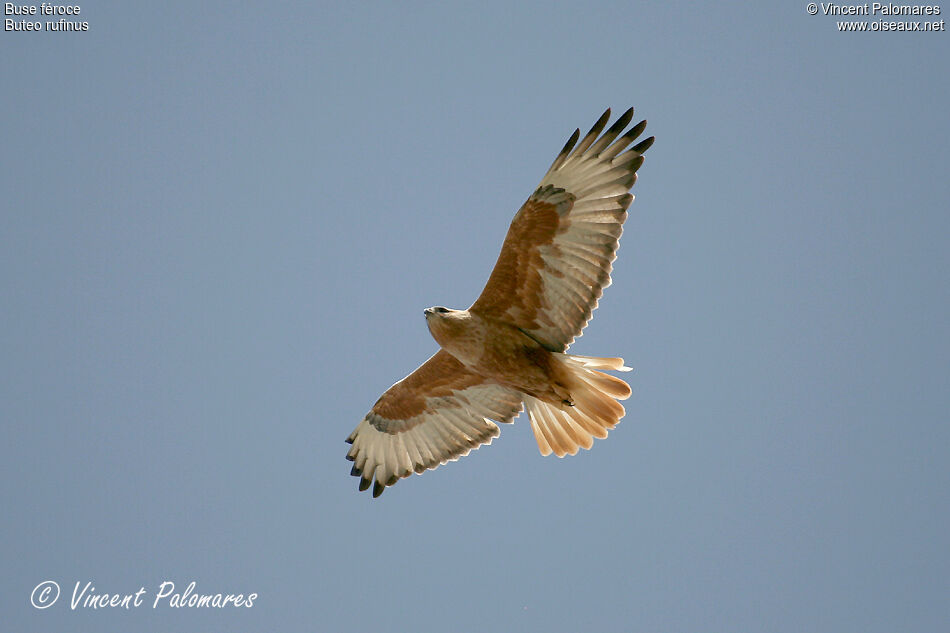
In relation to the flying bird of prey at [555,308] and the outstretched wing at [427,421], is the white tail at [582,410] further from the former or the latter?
the outstretched wing at [427,421]

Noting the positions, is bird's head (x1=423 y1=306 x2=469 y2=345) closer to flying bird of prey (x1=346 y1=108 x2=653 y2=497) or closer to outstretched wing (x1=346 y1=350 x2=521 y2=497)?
flying bird of prey (x1=346 y1=108 x2=653 y2=497)

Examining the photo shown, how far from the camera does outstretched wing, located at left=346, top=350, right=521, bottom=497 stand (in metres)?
10.2

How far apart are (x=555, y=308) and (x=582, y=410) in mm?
985

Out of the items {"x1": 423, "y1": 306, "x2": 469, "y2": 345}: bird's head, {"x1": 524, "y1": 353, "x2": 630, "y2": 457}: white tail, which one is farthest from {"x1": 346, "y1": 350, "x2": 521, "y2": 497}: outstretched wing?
{"x1": 423, "y1": 306, "x2": 469, "y2": 345}: bird's head

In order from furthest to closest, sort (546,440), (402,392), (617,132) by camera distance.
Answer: (402,392) → (546,440) → (617,132)

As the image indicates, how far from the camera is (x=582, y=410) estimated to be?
9.30m

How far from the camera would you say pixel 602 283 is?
900 cm

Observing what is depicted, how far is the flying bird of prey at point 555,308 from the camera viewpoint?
345 inches

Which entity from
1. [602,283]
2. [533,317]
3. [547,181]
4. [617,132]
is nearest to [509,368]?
[533,317]

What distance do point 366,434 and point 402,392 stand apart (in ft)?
2.40

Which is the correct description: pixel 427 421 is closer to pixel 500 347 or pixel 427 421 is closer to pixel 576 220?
pixel 500 347

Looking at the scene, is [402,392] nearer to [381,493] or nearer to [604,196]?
[381,493]

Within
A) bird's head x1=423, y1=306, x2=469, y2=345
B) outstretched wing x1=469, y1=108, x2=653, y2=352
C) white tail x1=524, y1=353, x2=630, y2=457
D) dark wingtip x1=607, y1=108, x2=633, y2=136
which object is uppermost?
dark wingtip x1=607, y1=108, x2=633, y2=136

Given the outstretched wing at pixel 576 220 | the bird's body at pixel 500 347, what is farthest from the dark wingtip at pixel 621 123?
the bird's body at pixel 500 347
